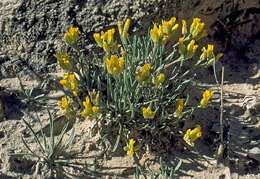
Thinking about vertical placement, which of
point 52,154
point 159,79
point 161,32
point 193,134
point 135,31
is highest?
point 161,32

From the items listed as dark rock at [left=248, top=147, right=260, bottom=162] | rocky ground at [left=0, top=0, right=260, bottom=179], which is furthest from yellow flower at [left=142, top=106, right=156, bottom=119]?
dark rock at [left=248, top=147, right=260, bottom=162]

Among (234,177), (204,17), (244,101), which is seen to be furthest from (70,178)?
(204,17)

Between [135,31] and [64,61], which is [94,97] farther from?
[135,31]

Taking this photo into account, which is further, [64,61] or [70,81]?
[64,61]

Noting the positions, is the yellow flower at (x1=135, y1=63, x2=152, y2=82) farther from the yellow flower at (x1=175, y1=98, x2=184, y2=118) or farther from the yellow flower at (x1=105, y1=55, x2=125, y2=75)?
the yellow flower at (x1=175, y1=98, x2=184, y2=118)

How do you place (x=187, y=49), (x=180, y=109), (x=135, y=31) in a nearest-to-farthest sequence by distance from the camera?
1. (x=180, y=109)
2. (x=187, y=49)
3. (x=135, y=31)

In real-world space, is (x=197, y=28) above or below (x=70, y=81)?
above

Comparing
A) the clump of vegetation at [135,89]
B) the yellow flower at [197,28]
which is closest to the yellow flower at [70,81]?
the clump of vegetation at [135,89]

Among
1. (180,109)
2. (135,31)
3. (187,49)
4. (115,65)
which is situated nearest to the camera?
(115,65)

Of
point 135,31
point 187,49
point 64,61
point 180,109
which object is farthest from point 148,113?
point 135,31
